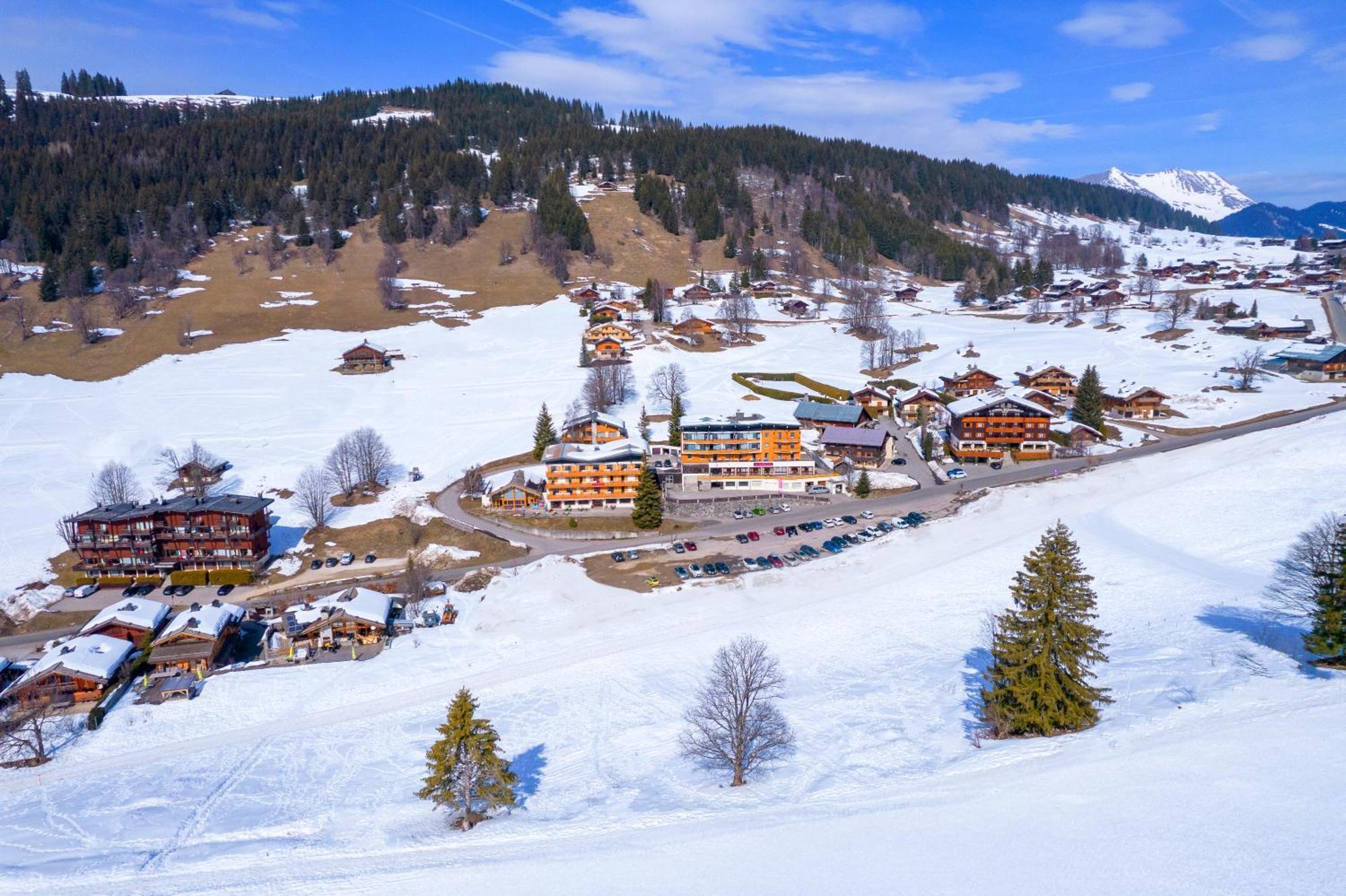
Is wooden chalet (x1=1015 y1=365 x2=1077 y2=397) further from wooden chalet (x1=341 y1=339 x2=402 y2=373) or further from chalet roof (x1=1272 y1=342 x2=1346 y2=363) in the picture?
wooden chalet (x1=341 y1=339 x2=402 y2=373)

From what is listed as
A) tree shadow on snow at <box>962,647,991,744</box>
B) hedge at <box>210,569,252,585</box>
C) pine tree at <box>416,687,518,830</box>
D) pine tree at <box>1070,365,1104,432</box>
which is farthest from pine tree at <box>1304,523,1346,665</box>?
hedge at <box>210,569,252,585</box>

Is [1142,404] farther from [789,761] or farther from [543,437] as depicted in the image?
[789,761]

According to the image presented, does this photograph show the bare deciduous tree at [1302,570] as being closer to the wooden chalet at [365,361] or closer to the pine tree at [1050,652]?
the pine tree at [1050,652]

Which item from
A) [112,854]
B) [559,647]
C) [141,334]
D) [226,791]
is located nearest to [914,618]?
[559,647]

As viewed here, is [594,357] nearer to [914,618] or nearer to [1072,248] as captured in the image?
[914,618]

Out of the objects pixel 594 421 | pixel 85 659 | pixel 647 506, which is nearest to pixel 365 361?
pixel 594 421
